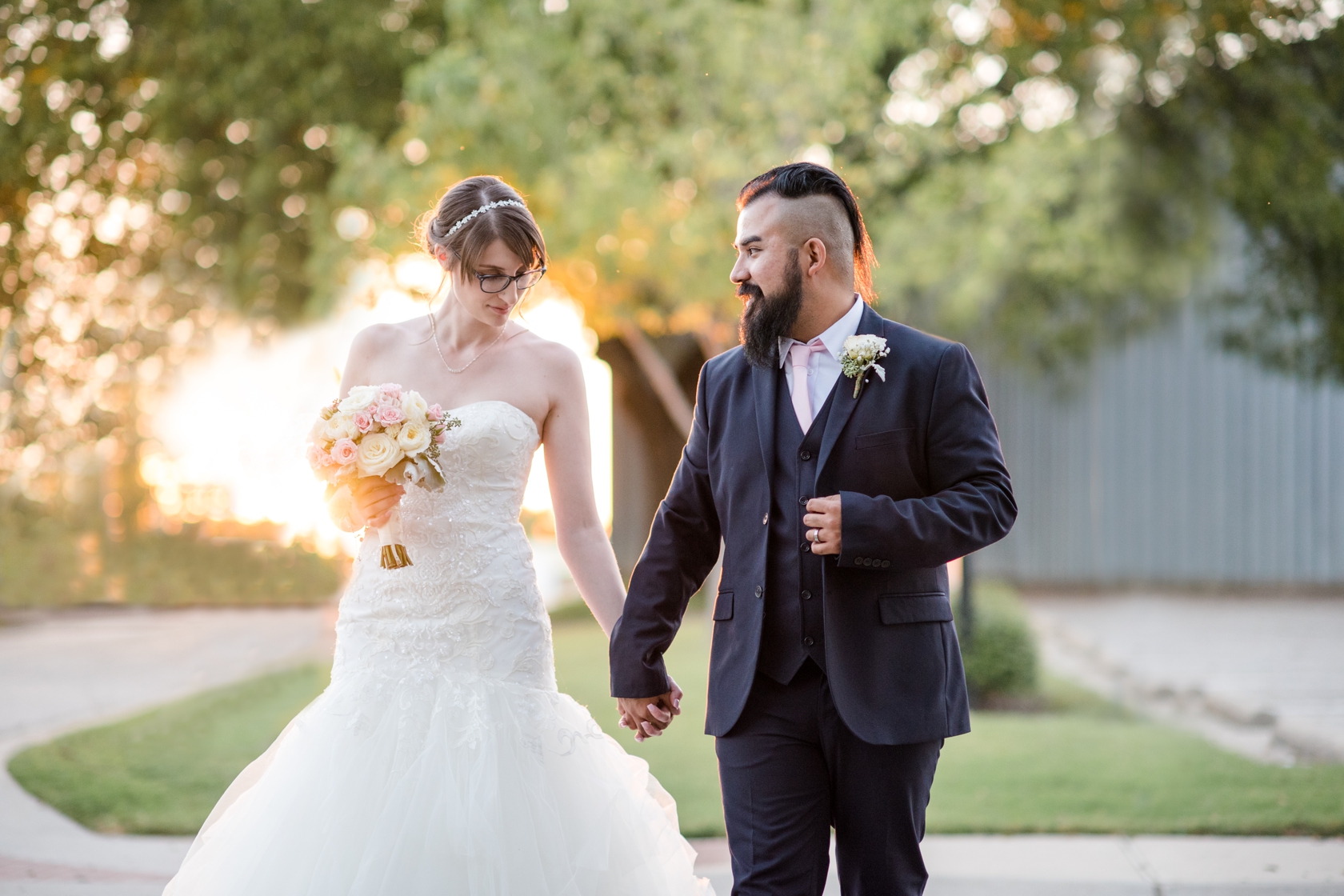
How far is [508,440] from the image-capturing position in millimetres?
3469

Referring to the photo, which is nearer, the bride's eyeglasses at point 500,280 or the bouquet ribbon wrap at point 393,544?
the bouquet ribbon wrap at point 393,544

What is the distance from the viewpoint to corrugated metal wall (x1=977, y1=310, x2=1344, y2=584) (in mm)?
19188

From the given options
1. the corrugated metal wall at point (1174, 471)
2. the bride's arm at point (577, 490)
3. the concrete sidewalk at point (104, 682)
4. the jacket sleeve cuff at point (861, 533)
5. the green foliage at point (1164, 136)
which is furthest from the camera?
the corrugated metal wall at point (1174, 471)

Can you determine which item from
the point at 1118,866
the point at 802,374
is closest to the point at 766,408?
the point at 802,374

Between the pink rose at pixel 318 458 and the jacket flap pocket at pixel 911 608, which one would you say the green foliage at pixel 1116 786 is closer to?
the jacket flap pocket at pixel 911 608

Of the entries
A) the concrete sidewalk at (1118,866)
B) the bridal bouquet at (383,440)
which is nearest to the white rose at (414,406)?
the bridal bouquet at (383,440)

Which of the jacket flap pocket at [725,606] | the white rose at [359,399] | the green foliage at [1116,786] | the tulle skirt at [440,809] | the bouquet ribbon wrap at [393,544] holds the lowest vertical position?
the green foliage at [1116,786]

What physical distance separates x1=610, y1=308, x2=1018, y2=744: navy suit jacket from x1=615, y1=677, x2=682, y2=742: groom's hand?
5 cm

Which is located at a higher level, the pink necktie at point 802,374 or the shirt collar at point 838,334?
the shirt collar at point 838,334

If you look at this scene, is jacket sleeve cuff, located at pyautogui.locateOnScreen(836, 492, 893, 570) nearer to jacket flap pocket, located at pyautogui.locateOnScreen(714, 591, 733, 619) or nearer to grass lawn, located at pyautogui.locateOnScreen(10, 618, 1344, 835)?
jacket flap pocket, located at pyautogui.locateOnScreen(714, 591, 733, 619)

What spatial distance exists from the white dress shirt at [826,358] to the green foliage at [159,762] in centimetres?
413

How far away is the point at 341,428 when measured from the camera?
3219mm

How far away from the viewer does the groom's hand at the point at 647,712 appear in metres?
3.10

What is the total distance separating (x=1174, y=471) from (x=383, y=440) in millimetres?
18558
